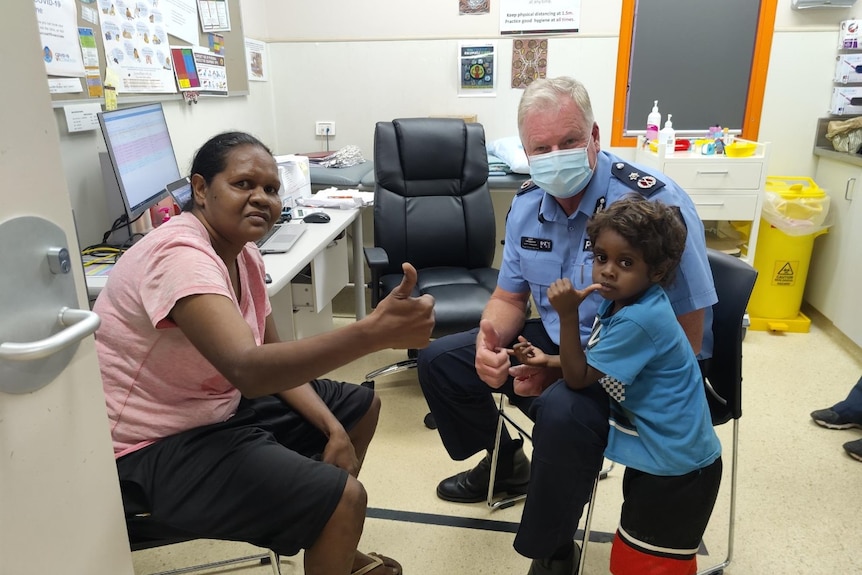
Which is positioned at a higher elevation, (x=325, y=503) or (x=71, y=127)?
(x=71, y=127)

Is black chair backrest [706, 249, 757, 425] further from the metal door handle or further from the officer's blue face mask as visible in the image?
the metal door handle

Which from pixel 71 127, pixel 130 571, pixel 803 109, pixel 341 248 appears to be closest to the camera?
pixel 130 571

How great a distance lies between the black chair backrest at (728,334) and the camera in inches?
55.7

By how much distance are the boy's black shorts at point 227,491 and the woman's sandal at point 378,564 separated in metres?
0.41

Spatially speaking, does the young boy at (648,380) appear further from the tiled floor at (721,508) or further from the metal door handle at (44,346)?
the metal door handle at (44,346)

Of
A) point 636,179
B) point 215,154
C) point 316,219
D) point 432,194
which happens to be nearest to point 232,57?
point 316,219

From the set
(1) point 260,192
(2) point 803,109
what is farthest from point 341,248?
(2) point 803,109

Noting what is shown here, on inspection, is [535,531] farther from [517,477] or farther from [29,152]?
[29,152]

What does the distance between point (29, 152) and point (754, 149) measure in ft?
10.3

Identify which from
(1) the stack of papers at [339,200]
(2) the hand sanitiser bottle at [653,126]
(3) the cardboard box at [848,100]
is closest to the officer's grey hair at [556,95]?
(1) the stack of papers at [339,200]

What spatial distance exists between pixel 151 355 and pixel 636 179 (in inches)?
46.6

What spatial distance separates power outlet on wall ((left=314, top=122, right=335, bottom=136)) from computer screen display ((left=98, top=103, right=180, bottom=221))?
61.6 inches

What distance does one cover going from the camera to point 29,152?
60cm

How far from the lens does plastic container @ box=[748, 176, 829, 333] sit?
9.88ft
